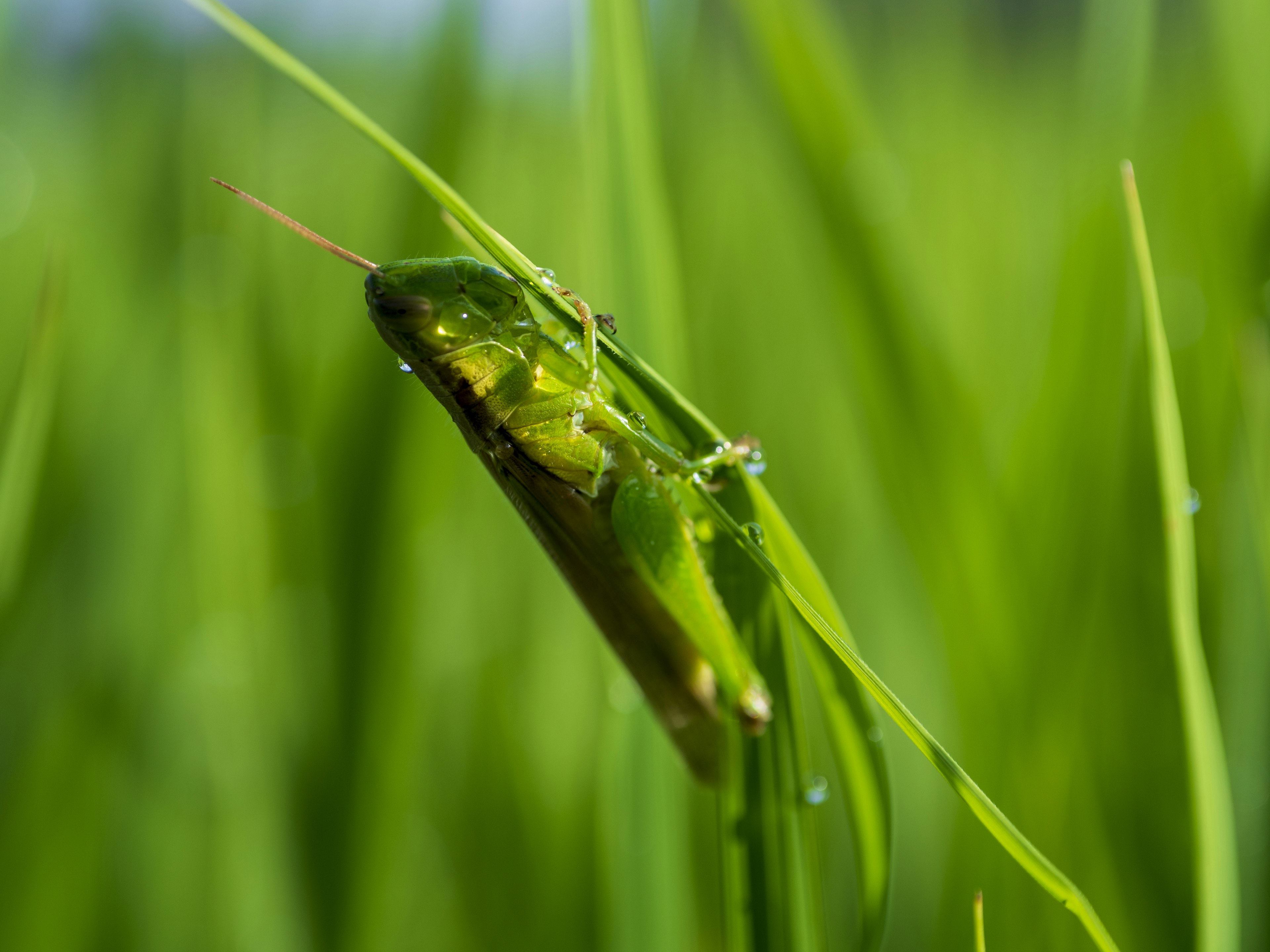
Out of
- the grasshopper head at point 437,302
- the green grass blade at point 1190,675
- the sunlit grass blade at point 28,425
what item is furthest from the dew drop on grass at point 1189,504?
the sunlit grass blade at point 28,425

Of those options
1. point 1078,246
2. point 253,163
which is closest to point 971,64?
point 1078,246

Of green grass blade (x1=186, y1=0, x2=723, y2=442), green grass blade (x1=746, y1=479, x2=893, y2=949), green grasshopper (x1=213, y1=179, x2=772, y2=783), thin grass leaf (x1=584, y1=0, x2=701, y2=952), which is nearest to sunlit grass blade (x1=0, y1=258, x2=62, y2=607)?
green grasshopper (x1=213, y1=179, x2=772, y2=783)

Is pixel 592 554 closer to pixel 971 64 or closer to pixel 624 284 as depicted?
pixel 624 284

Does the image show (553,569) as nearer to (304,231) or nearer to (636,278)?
(636,278)

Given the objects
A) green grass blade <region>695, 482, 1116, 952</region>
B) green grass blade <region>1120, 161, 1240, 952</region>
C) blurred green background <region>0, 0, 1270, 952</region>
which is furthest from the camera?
blurred green background <region>0, 0, 1270, 952</region>

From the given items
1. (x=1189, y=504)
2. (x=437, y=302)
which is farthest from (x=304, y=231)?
(x=1189, y=504)

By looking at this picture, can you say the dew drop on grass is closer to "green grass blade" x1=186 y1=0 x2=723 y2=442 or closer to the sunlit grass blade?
"green grass blade" x1=186 y1=0 x2=723 y2=442

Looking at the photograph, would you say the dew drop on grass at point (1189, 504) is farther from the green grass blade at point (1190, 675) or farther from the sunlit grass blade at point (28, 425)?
the sunlit grass blade at point (28, 425)
